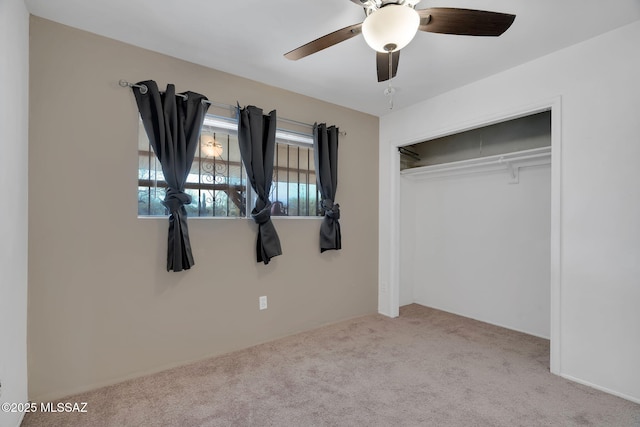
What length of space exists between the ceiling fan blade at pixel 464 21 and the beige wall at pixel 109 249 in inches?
67.0

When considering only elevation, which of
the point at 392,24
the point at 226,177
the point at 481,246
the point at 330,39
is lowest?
the point at 481,246

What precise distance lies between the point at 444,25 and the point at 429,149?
265cm

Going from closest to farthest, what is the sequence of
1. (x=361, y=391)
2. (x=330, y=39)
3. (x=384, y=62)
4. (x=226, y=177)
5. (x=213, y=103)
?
(x=330, y=39), (x=384, y=62), (x=361, y=391), (x=213, y=103), (x=226, y=177)

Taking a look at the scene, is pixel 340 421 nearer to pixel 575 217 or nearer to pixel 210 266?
pixel 210 266

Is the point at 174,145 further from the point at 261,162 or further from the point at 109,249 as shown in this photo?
the point at 109,249

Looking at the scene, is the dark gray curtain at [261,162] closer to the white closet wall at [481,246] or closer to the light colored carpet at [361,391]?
the light colored carpet at [361,391]

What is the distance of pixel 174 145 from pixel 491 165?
3.11 meters

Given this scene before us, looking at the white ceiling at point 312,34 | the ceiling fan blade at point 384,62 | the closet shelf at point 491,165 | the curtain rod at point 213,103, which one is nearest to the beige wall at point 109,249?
the curtain rod at point 213,103

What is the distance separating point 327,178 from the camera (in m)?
3.21

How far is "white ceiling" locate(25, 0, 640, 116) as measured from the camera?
184cm

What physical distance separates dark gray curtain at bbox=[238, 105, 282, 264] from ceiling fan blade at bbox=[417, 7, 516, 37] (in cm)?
157

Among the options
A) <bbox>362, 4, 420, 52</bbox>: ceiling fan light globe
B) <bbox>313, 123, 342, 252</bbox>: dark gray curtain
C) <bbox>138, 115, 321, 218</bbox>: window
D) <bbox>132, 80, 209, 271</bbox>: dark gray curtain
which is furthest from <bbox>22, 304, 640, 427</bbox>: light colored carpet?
<bbox>362, 4, 420, 52</bbox>: ceiling fan light globe

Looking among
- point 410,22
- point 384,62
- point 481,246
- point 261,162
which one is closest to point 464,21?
point 410,22

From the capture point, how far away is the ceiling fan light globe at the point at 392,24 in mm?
1412
